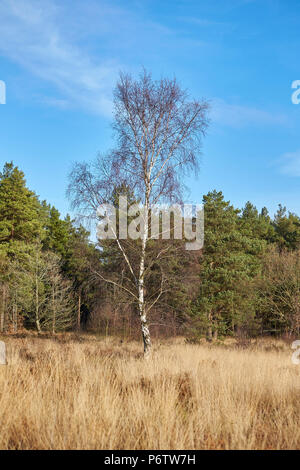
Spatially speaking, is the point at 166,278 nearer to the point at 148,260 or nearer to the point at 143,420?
the point at 148,260

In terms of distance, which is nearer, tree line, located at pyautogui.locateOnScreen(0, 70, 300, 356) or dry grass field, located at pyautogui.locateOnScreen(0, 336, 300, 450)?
dry grass field, located at pyautogui.locateOnScreen(0, 336, 300, 450)

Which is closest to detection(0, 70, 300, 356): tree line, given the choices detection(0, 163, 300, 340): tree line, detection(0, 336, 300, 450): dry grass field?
detection(0, 163, 300, 340): tree line

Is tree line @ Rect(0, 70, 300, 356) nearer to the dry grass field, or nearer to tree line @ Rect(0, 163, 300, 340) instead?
tree line @ Rect(0, 163, 300, 340)

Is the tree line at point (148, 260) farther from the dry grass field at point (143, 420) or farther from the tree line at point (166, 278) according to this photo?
the dry grass field at point (143, 420)

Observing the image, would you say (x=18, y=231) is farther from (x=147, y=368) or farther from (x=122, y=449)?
(x=122, y=449)

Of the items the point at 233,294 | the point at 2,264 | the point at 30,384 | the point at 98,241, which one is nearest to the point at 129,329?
the point at 233,294

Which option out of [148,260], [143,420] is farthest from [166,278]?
[143,420]

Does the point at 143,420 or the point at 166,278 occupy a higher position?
the point at 166,278

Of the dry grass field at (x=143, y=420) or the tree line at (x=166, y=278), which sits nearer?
the dry grass field at (x=143, y=420)

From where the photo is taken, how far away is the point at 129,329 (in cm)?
2850

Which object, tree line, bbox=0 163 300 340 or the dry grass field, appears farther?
tree line, bbox=0 163 300 340

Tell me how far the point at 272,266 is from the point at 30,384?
71.5 feet

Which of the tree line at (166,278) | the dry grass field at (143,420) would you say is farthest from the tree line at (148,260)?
the dry grass field at (143,420)

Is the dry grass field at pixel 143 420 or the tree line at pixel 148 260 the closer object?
the dry grass field at pixel 143 420
